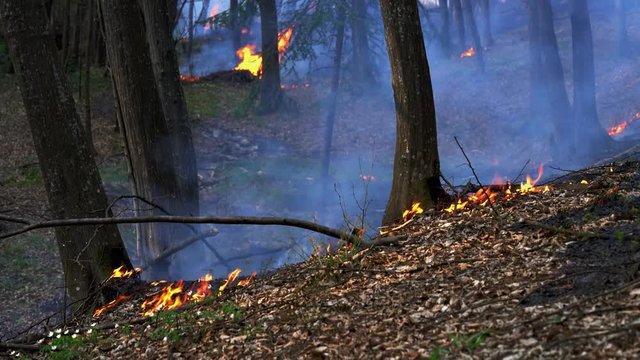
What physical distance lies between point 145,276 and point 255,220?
16.7 ft

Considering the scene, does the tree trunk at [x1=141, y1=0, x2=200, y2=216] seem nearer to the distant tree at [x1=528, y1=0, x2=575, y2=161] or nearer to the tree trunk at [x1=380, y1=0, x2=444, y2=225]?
the tree trunk at [x1=380, y1=0, x2=444, y2=225]

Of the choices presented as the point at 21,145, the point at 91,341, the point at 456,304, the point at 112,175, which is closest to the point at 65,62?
the point at 21,145

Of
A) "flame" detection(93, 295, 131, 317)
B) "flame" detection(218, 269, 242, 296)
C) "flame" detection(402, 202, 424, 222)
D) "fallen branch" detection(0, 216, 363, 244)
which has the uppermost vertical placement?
"fallen branch" detection(0, 216, 363, 244)

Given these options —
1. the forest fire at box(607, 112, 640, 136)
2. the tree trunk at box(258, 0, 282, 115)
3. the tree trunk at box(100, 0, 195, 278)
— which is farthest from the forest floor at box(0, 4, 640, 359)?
the forest fire at box(607, 112, 640, 136)

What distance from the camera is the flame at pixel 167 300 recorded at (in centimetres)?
799

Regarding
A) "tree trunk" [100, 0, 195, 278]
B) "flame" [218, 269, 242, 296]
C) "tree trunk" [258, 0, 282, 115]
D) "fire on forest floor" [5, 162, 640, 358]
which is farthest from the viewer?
"tree trunk" [258, 0, 282, 115]

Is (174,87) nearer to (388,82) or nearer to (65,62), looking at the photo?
(65,62)

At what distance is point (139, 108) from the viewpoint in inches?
429

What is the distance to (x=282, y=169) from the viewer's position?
20.4 m

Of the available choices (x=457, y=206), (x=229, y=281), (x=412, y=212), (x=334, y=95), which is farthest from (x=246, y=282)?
(x=334, y=95)

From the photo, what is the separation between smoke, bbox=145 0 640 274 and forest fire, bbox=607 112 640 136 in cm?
19

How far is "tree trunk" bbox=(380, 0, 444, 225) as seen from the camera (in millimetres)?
8906

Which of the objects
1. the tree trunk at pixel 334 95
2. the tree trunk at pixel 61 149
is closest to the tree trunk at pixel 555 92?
the tree trunk at pixel 334 95

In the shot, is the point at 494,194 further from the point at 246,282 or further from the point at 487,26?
the point at 487,26
